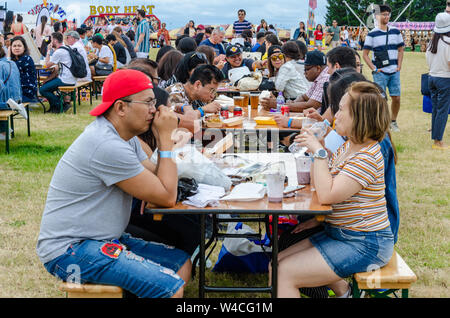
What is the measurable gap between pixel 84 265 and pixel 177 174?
62 cm

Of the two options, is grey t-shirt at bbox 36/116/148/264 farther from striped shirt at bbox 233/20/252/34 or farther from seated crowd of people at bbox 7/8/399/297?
striped shirt at bbox 233/20/252/34

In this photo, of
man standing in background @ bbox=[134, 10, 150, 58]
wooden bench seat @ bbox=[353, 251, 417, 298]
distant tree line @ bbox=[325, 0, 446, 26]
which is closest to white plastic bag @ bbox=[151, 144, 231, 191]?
wooden bench seat @ bbox=[353, 251, 417, 298]

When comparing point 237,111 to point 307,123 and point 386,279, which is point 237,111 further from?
point 386,279

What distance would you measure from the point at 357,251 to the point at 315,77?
3536 mm

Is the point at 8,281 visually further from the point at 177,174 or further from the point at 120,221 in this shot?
the point at 177,174

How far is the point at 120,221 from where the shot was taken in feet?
8.20

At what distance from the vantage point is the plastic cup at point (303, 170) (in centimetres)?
288

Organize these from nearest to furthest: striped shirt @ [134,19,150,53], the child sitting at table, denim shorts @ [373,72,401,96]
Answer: the child sitting at table
denim shorts @ [373,72,401,96]
striped shirt @ [134,19,150,53]

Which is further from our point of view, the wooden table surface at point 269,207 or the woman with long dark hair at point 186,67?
the woman with long dark hair at point 186,67

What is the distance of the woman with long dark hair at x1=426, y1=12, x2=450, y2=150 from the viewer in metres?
6.99

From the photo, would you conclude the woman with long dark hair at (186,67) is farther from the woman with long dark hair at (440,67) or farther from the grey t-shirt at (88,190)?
the woman with long dark hair at (440,67)

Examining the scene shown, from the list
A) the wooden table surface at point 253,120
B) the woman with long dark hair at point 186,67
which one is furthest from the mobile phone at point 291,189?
the woman with long dark hair at point 186,67

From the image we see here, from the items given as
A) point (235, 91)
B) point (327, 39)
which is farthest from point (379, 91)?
point (327, 39)

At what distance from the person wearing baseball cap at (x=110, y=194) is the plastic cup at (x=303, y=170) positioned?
771mm
